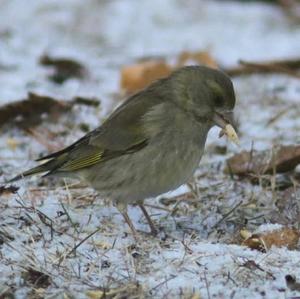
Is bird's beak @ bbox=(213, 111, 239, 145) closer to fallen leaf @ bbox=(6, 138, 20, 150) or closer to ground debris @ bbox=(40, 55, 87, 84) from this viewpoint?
fallen leaf @ bbox=(6, 138, 20, 150)

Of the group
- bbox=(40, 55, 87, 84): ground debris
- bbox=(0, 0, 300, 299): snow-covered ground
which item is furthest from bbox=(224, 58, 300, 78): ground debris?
bbox=(40, 55, 87, 84): ground debris

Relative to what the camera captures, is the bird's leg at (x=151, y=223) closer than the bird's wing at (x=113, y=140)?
Yes

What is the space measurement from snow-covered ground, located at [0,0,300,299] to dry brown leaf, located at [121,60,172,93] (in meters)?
0.13

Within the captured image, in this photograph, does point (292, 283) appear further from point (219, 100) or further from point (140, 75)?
point (140, 75)

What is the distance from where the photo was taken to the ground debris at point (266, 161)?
557 centimetres

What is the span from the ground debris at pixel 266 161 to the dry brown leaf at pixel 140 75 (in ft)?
6.75

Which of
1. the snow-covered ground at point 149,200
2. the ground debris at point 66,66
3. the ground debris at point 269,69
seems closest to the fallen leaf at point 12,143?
the snow-covered ground at point 149,200

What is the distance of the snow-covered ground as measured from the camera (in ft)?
13.2

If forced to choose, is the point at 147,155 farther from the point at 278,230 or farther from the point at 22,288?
the point at 22,288

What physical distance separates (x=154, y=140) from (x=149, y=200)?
0.78m

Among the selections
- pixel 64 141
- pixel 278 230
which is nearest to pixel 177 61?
pixel 64 141

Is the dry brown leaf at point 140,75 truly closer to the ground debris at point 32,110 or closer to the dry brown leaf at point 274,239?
the ground debris at point 32,110

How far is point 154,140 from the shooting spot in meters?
4.90

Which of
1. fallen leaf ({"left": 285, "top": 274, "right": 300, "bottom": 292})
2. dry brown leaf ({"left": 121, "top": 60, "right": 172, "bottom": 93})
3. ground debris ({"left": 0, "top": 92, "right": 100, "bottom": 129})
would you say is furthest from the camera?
dry brown leaf ({"left": 121, "top": 60, "right": 172, "bottom": 93})
